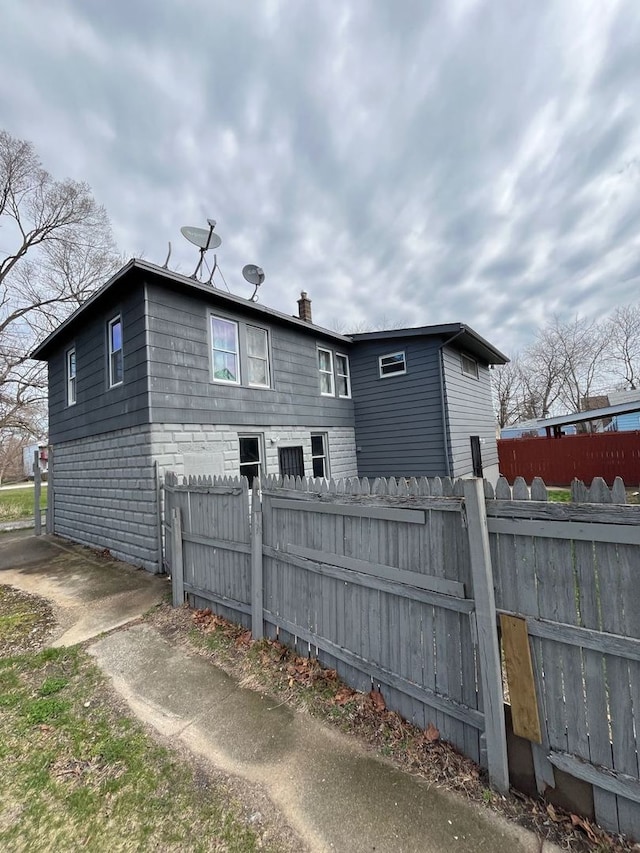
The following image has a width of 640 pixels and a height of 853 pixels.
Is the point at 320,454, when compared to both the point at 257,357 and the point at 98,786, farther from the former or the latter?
the point at 98,786

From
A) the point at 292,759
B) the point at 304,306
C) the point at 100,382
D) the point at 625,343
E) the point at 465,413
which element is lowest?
the point at 292,759

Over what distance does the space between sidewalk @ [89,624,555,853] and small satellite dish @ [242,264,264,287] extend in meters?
8.59

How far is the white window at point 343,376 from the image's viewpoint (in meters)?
11.7

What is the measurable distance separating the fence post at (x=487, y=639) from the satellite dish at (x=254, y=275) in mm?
8710

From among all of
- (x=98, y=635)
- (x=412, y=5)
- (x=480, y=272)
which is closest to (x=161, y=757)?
(x=98, y=635)

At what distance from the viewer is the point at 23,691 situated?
3.26 metres

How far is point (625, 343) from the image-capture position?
105 feet

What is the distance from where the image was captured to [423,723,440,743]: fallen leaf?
2396 millimetres

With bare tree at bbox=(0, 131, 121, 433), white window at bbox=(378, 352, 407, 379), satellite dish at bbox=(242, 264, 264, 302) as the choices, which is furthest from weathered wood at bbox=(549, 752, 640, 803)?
bare tree at bbox=(0, 131, 121, 433)

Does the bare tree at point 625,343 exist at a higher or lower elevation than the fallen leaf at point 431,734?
higher

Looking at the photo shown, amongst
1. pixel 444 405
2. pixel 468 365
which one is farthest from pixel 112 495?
pixel 468 365

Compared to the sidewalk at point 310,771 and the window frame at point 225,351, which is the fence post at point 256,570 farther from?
the window frame at point 225,351

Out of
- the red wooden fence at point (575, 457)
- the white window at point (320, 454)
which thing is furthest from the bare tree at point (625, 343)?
the white window at point (320, 454)

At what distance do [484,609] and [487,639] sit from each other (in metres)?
0.16
